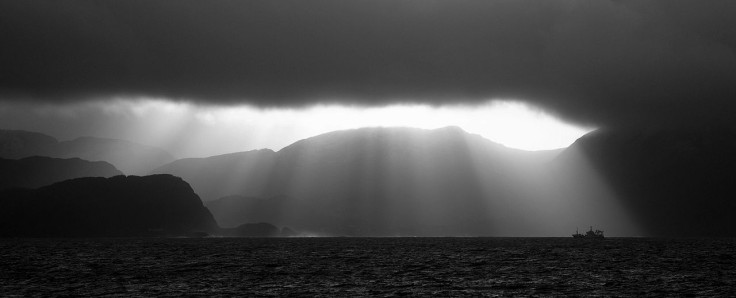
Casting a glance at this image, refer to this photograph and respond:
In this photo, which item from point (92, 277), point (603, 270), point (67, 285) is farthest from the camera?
point (603, 270)

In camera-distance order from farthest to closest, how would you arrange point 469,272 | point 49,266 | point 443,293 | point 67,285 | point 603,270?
point 49,266, point 603,270, point 469,272, point 67,285, point 443,293

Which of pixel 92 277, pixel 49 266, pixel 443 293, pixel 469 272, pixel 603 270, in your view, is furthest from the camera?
pixel 49 266

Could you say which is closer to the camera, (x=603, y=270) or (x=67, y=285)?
(x=67, y=285)

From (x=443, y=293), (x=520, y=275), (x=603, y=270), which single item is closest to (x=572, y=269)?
(x=603, y=270)

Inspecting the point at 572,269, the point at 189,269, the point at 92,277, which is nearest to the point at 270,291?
the point at 92,277

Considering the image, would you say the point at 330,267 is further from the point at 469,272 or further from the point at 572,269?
the point at 572,269

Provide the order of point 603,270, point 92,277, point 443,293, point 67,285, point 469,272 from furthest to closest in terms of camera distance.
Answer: point 603,270 → point 469,272 → point 92,277 → point 67,285 → point 443,293

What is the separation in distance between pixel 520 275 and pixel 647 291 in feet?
78.7

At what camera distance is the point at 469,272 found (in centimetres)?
10469

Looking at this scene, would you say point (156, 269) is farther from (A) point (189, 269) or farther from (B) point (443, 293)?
(B) point (443, 293)

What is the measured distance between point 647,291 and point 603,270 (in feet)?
115

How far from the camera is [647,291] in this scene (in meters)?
77.1

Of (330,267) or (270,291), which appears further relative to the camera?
(330,267)

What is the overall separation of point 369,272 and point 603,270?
38.6m
